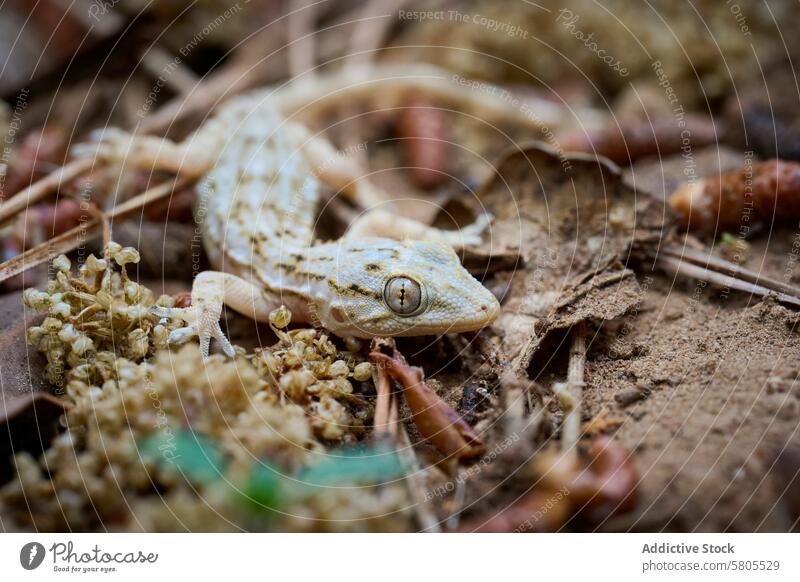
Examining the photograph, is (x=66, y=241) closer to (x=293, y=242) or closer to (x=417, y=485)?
(x=293, y=242)

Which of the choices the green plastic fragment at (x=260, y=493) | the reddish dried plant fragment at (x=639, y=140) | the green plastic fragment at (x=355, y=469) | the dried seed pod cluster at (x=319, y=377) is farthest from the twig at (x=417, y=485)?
the reddish dried plant fragment at (x=639, y=140)

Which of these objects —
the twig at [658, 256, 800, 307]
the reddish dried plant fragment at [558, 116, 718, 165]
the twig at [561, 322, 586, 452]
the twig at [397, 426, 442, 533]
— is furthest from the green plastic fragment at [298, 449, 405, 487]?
the reddish dried plant fragment at [558, 116, 718, 165]

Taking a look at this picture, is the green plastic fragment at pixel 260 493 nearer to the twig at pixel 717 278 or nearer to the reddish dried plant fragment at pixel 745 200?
the twig at pixel 717 278

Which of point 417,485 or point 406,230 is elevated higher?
point 406,230

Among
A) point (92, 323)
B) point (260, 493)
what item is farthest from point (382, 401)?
point (92, 323)
